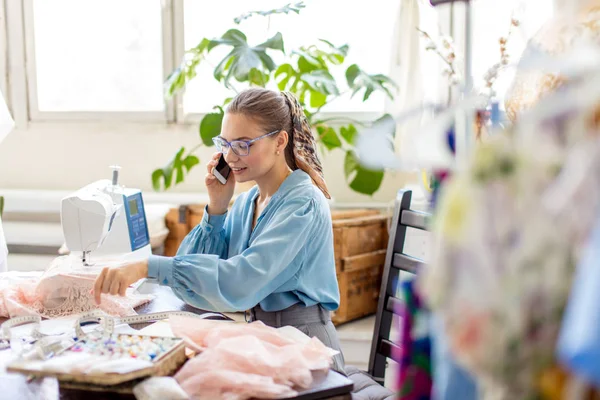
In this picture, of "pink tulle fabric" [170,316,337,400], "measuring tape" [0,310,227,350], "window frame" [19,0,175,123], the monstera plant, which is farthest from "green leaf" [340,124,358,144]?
"pink tulle fabric" [170,316,337,400]

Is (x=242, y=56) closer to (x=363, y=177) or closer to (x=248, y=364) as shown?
(x=363, y=177)

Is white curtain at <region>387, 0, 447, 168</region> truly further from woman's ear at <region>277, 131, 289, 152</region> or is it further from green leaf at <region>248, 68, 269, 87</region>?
woman's ear at <region>277, 131, 289, 152</region>

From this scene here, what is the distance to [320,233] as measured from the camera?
1.95m

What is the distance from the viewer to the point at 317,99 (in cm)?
341

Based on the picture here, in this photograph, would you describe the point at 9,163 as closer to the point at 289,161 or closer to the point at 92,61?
the point at 92,61

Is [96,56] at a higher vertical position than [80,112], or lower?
higher

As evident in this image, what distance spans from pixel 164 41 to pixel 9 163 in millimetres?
1189

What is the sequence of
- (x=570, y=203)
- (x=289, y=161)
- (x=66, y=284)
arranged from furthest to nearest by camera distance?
(x=289, y=161)
(x=66, y=284)
(x=570, y=203)

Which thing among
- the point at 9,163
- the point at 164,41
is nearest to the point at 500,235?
the point at 164,41

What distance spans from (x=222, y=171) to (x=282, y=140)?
29 cm

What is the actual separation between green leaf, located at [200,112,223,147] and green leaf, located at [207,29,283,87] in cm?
16

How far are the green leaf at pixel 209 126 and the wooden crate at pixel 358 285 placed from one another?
853mm

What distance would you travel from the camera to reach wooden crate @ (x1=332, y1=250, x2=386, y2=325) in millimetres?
3410

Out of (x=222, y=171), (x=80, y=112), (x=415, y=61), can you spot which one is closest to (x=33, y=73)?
(x=80, y=112)
